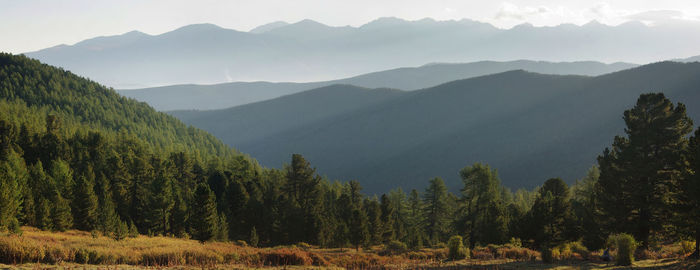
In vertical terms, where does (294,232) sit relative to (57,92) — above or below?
below

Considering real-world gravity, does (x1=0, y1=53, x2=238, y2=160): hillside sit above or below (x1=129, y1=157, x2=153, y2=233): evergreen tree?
above

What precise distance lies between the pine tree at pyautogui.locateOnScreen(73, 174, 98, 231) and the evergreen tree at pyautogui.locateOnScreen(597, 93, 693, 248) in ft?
185


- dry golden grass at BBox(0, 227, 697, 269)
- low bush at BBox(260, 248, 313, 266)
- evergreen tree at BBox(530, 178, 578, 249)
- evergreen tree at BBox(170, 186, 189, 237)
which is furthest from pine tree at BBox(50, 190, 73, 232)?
evergreen tree at BBox(530, 178, 578, 249)

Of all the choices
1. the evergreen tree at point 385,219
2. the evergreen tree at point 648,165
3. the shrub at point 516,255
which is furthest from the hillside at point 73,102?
the evergreen tree at point 648,165

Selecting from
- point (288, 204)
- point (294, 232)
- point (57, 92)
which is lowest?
point (294, 232)

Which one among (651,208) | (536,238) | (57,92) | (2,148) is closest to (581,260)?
(651,208)

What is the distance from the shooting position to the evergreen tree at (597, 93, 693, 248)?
31.8 meters

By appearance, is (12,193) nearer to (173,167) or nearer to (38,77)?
(173,167)

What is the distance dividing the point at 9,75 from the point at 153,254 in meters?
210

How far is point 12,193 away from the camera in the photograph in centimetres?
3775

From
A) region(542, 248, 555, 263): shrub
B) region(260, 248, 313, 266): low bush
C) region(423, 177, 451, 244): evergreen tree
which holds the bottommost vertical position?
region(423, 177, 451, 244): evergreen tree

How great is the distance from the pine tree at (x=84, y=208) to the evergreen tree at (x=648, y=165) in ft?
185

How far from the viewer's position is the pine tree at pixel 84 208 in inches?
1922

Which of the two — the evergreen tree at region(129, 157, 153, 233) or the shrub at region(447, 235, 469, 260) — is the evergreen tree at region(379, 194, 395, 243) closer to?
the shrub at region(447, 235, 469, 260)
